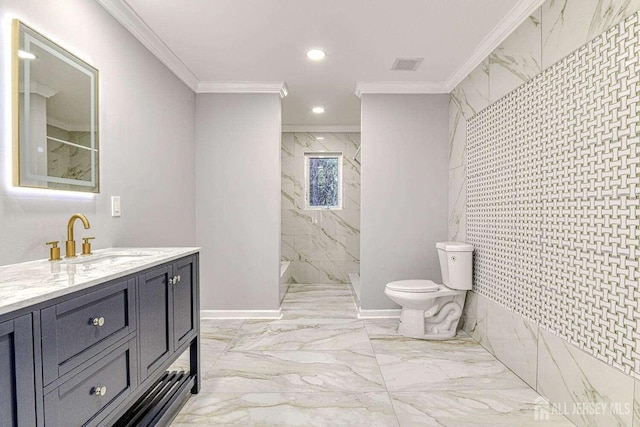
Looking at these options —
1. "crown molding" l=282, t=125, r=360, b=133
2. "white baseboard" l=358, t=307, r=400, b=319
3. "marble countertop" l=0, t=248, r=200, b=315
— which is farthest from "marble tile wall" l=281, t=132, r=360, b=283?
"marble countertop" l=0, t=248, r=200, b=315

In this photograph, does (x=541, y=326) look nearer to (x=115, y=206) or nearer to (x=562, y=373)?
(x=562, y=373)

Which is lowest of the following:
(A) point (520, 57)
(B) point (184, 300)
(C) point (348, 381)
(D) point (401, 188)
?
(C) point (348, 381)

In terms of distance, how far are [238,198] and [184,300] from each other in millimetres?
1730

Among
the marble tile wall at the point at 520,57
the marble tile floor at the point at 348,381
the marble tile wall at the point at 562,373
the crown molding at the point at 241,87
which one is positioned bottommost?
the marble tile floor at the point at 348,381

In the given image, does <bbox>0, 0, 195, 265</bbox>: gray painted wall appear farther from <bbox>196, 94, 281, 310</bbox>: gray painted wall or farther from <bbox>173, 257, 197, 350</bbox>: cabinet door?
<bbox>173, 257, 197, 350</bbox>: cabinet door

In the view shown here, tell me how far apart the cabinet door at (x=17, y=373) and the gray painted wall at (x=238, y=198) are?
2.63 meters

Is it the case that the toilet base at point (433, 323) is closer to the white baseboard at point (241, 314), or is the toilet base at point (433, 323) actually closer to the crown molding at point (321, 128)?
the white baseboard at point (241, 314)

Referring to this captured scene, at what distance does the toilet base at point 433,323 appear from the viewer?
3.04m

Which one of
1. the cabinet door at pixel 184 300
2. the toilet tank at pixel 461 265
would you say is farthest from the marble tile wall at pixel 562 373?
the cabinet door at pixel 184 300

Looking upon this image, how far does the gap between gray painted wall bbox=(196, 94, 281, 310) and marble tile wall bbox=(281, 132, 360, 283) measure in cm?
183

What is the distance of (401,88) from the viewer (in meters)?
3.52

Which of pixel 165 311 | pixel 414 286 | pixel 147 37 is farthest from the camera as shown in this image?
pixel 414 286

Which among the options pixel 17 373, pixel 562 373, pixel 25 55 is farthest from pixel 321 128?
pixel 17 373

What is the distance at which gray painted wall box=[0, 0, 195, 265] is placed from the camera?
1.49m
